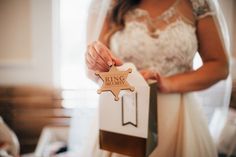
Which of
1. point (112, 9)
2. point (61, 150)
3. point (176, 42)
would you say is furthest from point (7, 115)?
point (176, 42)

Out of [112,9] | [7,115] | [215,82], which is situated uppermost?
[112,9]

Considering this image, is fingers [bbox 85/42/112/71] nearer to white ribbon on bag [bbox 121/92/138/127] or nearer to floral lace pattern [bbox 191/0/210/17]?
white ribbon on bag [bbox 121/92/138/127]

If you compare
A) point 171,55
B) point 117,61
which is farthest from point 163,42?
A: point 117,61

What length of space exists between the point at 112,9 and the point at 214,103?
1.38 ft

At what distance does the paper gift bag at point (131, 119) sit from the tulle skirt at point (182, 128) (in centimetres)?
3

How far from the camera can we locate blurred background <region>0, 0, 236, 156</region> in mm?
869

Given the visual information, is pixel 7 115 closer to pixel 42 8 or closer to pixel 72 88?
pixel 72 88

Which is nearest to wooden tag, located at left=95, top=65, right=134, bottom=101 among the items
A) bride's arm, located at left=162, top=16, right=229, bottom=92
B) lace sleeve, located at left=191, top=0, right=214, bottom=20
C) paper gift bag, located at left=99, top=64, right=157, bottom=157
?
paper gift bag, located at left=99, top=64, right=157, bottom=157

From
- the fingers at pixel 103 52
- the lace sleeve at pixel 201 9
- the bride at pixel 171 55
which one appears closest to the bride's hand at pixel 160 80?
the bride at pixel 171 55

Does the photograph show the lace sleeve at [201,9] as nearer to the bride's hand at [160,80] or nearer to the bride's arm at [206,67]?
the bride's arm at [206,67]

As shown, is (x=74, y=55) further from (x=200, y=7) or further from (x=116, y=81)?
(x=200, y=7)

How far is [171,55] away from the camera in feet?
2.68

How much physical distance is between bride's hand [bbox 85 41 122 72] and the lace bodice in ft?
0.10

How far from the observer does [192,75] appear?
2.77 ft
